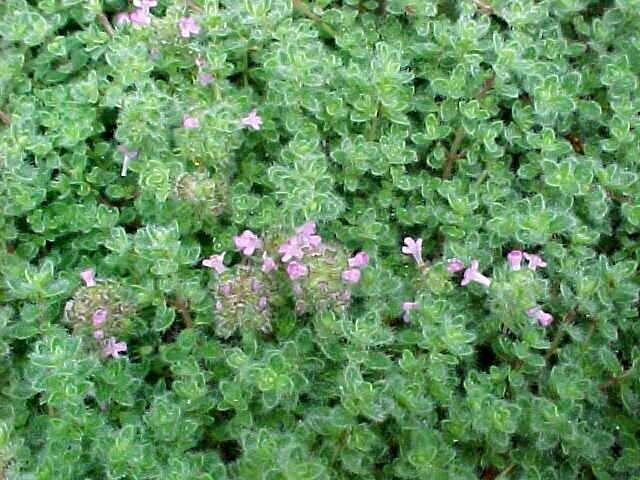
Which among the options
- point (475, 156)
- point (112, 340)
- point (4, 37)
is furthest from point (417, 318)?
point (4, 37)

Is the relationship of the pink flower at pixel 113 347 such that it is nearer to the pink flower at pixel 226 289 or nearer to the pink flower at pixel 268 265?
the pink flower at pixel 226 289

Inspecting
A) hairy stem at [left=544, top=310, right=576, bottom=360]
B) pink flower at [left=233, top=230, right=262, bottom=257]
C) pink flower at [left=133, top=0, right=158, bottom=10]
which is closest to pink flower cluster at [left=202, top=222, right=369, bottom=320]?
pink flower at [left=233, top=230, right=262, bottom=257]

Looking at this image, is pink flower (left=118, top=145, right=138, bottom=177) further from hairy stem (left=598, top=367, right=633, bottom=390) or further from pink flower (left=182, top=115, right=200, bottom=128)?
hairy stem (left=598, top=367, right=633, bottom=390)

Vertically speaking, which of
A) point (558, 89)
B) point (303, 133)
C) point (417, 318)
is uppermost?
point (558, 89)

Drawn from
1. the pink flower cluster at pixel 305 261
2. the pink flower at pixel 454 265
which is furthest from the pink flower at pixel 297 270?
the pink flower at pixel 454 265

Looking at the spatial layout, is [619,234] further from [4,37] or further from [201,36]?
[4,37]

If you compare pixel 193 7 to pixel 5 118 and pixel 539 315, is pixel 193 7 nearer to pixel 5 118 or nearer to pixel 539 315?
pixel 5 118

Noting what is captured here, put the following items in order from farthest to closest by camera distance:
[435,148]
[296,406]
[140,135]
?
[435,148] → [140,135] → [296,406]
